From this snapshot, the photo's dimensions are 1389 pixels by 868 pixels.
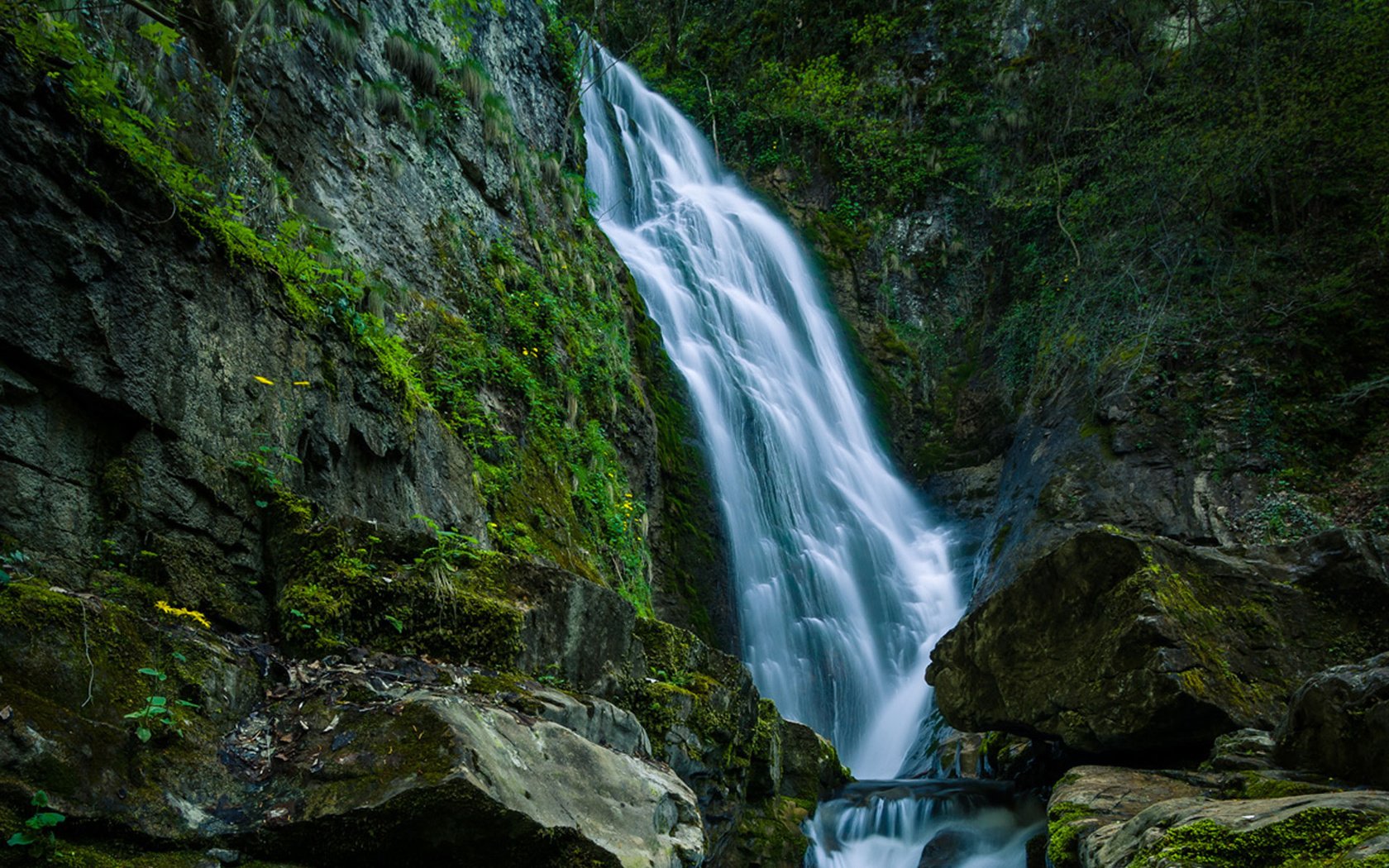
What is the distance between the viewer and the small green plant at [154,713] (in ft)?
9.24

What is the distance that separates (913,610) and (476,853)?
12794 millimetres

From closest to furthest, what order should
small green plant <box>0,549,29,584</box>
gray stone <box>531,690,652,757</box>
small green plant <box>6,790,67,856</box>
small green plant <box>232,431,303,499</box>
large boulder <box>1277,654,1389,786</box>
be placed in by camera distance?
1. small green plant <box>6,790,67,856</box>
2. small green plant <box>0,549,29,584</box>
3. gray stone <box>531,690,652,757</box>
4. small green plant <box>232,431,303,499</box>
5. large boulder <box>1277,654,1389,786</box>

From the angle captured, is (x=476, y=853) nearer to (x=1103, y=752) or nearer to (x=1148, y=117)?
(x=1103, y=752)

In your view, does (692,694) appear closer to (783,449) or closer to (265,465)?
(265,465)

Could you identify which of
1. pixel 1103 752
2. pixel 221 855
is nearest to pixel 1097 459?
pixel 1103 752

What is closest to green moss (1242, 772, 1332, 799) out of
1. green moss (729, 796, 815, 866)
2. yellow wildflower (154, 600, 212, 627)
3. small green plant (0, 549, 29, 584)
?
green moss (729, 796, 815, 866)

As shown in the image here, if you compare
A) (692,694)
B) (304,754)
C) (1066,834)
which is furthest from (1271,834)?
(304,754)

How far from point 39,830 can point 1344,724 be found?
6.18 metres

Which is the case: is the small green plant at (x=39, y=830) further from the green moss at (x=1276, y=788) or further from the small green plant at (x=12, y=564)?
the green moss at (x=1276, y=788)

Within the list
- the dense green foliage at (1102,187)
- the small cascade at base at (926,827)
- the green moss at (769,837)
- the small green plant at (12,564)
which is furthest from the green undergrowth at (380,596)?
the dense green foliage at (1102,187)

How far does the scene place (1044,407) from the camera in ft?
52.6

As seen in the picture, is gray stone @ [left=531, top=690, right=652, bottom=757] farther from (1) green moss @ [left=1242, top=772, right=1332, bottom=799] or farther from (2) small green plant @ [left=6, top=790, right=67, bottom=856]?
(1) green moss @ [left=1242, top=772, right=1332, bottom=799]

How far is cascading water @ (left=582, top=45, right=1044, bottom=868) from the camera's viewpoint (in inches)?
498

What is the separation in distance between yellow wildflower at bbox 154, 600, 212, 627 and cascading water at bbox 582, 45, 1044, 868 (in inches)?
259
